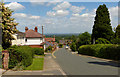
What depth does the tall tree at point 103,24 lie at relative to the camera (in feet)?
115

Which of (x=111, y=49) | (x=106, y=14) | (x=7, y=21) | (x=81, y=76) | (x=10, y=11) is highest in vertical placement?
(x=106, y=14)

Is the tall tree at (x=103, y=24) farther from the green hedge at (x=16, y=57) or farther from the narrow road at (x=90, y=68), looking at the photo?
the green hedge at (x=16, y=57)

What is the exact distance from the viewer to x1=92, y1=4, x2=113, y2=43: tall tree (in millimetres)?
35000

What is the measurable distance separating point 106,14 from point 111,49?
14930mm

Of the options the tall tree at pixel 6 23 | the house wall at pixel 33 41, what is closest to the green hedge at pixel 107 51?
the tall tree at pixel 6 23

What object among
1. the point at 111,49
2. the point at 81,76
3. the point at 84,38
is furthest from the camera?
the point at 84,38

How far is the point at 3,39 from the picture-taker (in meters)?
15.7

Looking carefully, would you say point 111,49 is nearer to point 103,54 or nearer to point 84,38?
point 103,54

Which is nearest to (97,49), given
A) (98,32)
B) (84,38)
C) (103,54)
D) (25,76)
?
(103,54)

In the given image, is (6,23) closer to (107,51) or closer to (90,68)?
(90,68)

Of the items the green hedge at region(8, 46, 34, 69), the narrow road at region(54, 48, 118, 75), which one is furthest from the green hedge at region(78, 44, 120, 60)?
the green hedge at region(8, 46, 34, 69)

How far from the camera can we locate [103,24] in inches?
1377

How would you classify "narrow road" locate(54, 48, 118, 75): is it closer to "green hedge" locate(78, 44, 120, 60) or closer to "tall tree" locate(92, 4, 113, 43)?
"green hedge" locate(78, 44, 120, 60)

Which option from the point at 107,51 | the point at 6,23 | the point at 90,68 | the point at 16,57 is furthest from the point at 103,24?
the point at 16,57
